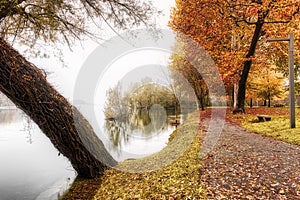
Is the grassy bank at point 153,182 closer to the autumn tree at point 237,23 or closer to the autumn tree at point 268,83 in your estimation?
the autumn tree at point 237,23

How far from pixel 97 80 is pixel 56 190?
13.8 ft

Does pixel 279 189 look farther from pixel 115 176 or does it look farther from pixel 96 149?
pixel 96 149

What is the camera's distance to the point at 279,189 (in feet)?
13.8

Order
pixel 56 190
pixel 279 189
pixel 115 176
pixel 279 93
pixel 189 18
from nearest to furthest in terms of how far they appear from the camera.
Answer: pixel 279 189 < pixel 115 176 < pixel 56 190 < pixel 189 18 < pixel 279 93

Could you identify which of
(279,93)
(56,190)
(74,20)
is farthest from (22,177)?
(279,93)

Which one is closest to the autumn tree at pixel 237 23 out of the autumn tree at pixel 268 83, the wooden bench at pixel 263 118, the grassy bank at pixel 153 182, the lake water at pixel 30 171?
the wooden bench at pixel 263 118

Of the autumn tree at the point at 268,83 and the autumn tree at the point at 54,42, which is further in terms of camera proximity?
the autumn tree at the point at 268,83

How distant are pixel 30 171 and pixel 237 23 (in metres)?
15.4

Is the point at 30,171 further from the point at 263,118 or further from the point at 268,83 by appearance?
the point at 268,83

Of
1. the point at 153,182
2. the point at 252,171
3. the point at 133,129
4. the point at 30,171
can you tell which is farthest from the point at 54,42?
the point at 133,129

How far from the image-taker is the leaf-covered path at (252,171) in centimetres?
413

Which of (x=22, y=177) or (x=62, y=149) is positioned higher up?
(x=62, y=149)

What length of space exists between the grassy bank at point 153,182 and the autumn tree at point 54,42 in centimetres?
65

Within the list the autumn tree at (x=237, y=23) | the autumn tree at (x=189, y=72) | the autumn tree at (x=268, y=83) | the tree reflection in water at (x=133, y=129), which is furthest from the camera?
the autumn tree at (x=268, y=83)
